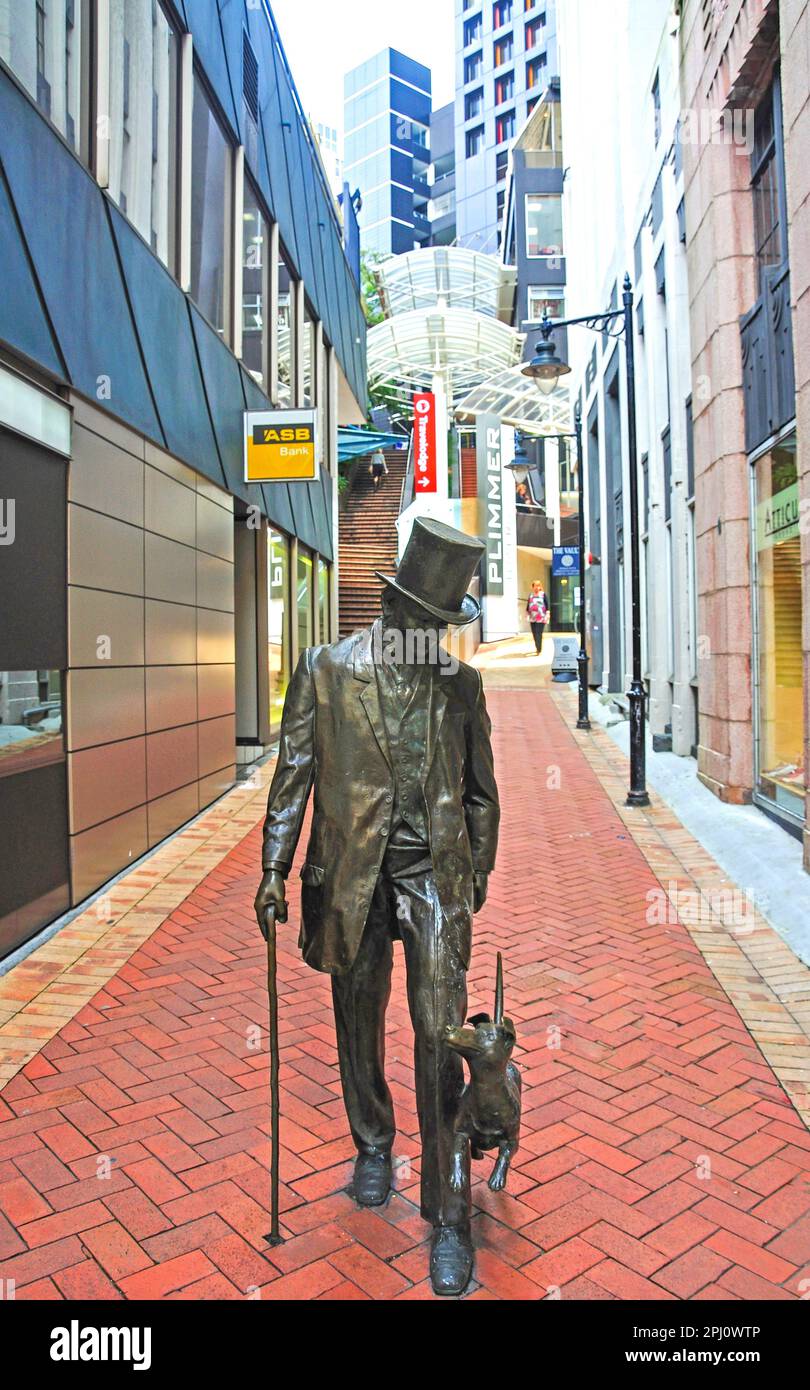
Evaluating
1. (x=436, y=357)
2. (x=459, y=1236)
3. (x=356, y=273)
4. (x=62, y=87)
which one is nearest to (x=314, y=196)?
(x=356, y=273)

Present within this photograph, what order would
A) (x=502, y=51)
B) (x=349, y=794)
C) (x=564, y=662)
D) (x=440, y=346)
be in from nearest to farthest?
1. (x=349, y=794)
2. (x=564, y=662)
3. (x=440, y=346)
4. (x=502, y=51)

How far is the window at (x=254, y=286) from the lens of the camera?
1238 centimetres

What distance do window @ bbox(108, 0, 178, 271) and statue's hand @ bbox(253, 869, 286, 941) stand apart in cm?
652

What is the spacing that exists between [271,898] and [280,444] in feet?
31.1

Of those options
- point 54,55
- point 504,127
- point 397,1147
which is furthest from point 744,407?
point 504,127

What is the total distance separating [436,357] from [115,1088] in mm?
37405

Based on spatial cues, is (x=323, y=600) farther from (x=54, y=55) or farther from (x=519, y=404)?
(x=519, y=404)

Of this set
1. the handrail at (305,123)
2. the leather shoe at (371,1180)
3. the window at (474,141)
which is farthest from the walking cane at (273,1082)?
the window at (474,141)

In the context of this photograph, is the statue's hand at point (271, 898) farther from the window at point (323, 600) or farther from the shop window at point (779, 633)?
the window at point (323, 600)

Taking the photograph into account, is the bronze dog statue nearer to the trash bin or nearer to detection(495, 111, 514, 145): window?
the trash bin

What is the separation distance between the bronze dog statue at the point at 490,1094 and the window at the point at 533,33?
79.4 metres

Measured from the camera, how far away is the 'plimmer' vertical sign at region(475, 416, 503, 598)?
3164 cm

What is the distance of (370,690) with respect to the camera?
3105 millimetres
